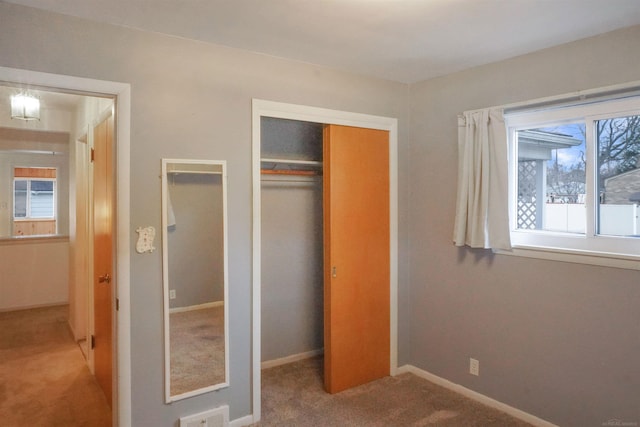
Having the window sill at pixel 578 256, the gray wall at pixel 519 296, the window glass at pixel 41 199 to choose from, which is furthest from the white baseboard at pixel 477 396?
the window glass at pixel 41 199

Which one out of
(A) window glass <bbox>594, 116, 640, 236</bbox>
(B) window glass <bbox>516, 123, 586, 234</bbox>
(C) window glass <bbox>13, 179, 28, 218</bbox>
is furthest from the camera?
(C) window glass <bbox>13, 179, 28, 218</bbox>

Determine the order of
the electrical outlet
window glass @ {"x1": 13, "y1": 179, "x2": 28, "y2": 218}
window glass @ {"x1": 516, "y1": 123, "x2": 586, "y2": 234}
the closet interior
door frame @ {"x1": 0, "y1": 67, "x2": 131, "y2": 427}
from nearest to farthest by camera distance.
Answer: door frame @ {"x1": 0, "y1": 67, "x2": 131, "y2": 427}, window glass @ {"x1": 516, "y1": 123, "x2": 586, "y2": 234}, the electrical outlet, the closet interior, window glass @ {"x1": 13, "y1": 179, "x2": 28, "y2": 218}

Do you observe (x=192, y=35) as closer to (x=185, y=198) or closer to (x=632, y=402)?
(x=185, y=198)

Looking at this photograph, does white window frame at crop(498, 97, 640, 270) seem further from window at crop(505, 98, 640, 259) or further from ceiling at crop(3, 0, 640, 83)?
ceiling at crop(3, 0, 640, 83)

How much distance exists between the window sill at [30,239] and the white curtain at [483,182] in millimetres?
5072

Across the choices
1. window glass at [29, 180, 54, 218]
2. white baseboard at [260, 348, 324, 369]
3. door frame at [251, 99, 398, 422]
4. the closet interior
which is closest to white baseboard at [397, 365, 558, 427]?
door frame at [251, 99, 398, 422]

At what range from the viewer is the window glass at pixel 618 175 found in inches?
89.1

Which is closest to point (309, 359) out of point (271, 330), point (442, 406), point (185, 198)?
point (271, 330)

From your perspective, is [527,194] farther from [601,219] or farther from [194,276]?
[194,276]

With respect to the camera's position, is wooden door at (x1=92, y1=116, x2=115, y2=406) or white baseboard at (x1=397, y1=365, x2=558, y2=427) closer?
white baseboard at (x1=397, y1=365, x2=558, y2=427)

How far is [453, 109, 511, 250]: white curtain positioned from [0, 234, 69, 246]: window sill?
5.07 meters

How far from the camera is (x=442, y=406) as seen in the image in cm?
281

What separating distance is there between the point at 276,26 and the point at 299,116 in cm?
70

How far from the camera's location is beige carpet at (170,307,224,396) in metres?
2.36
